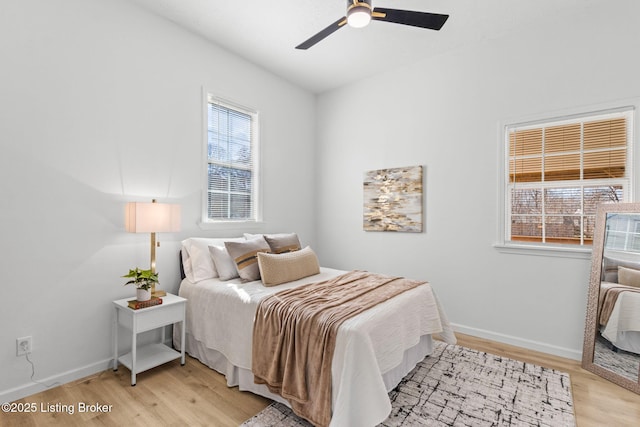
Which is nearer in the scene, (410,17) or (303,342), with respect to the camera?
(303,342)

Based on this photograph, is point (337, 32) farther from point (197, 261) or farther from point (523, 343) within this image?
point (523, 343)

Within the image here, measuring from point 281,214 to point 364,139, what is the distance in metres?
1.48

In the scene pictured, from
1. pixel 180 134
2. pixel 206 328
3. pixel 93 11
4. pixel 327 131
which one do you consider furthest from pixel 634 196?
pixel 93 11

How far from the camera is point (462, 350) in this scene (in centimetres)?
299

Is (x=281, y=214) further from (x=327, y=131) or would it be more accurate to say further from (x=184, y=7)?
(x=184, y=7)

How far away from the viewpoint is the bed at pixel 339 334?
5.55 ft

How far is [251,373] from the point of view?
2.23m

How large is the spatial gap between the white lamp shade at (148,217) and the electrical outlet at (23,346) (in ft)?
3.15

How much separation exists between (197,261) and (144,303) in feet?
1.91

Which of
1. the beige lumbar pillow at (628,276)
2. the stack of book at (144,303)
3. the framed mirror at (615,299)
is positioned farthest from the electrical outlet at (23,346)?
the beige lumbar pillow at (628,276)

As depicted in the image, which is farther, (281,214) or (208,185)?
(281,214)

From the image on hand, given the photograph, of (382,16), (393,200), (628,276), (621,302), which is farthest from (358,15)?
(621,302)

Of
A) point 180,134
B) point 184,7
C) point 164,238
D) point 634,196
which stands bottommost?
point 164,238

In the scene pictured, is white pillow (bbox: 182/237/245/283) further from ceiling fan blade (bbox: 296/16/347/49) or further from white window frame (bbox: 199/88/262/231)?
ceiling fan blade (bbox: 296/16/347/49)
